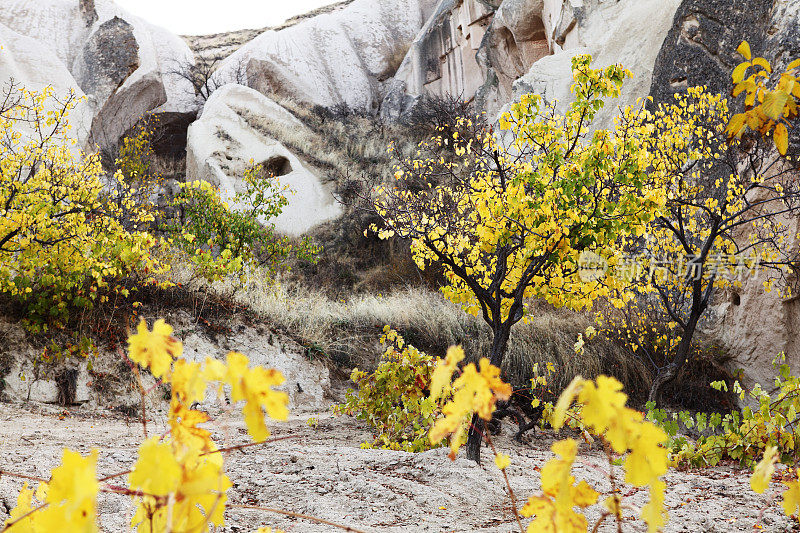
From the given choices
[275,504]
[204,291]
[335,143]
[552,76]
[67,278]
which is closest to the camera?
[275,504]

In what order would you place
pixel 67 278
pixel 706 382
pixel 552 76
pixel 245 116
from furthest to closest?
pixel 245 116 → pixel 552 76 → pixel 706 382 → pixel 67 278

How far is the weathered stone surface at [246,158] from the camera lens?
1240 cm

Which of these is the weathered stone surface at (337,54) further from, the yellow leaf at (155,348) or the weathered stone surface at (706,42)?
the yellow leaf at (155,348)

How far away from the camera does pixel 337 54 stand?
2025cm

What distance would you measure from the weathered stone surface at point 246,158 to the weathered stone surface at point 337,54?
4180mm

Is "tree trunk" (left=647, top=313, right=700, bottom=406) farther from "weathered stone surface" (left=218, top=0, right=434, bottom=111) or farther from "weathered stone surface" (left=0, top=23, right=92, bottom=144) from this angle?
"weathered stone surface" (left=218, top=0, right=434, bottom=111)

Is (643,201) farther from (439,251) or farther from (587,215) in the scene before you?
(439,251)

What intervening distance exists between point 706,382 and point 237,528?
5.51 meters

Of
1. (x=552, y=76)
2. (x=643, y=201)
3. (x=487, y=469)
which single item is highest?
(x=552, y=76)

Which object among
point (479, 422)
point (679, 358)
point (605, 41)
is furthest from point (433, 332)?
point (605, 41)

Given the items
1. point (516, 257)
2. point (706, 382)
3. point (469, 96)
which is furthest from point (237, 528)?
point (469, 96)

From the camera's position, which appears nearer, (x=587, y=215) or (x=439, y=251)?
(x=587, y=215)

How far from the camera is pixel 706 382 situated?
19.1ft

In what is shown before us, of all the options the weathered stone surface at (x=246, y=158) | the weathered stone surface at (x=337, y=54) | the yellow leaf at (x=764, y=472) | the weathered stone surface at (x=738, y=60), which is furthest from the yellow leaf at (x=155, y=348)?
the weathered stone surface at (x=337, y=54)
